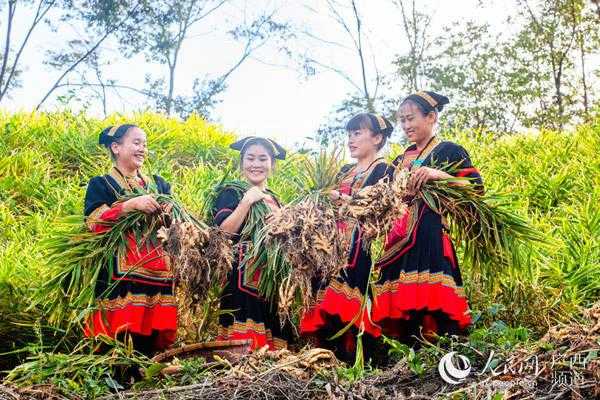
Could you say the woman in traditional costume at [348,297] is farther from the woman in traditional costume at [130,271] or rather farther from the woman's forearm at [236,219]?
the woman in traditional costume at [130,271]

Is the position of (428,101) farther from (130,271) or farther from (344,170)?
(130,271)

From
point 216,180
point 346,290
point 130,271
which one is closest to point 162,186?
point 130,271

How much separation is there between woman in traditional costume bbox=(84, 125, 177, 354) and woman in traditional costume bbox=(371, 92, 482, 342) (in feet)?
3.62

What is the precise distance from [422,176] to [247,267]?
965mm

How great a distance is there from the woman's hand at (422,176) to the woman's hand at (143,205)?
4.08 feet

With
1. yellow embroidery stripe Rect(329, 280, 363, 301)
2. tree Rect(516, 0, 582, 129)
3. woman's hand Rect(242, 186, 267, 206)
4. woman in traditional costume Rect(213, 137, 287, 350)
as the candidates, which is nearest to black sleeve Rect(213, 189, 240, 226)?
woman in traditional costume Rect(213, 137, 287, 350)

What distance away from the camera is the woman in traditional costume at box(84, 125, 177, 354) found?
13.8ft

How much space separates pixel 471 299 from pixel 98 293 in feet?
7.76

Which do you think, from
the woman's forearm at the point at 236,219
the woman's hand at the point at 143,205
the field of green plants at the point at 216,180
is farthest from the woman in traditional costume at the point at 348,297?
the woman's hand at the point at 143,205

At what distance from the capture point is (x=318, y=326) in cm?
425

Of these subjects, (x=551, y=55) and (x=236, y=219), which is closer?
(x=236, y=219)

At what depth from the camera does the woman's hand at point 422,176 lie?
408 cm

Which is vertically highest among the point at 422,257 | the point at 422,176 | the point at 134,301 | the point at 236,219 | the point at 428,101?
the point at 428,101

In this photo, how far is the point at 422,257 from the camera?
420 centimetres
